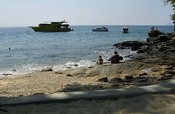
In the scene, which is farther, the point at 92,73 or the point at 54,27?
the point at 54,27

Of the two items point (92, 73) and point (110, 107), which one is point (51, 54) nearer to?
point (92, 73)

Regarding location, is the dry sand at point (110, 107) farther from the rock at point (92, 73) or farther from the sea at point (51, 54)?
the sea at point (51, 54)

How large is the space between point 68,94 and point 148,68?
11.1 meters

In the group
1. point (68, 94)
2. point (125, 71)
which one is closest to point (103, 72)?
point (125, 71)

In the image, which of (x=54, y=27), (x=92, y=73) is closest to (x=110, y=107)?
(x=92, y=73)

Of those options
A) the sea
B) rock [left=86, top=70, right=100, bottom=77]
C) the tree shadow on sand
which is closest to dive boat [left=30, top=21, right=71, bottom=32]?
the sea

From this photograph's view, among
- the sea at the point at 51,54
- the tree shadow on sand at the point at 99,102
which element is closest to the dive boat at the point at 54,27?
the sea at the point at 51,54

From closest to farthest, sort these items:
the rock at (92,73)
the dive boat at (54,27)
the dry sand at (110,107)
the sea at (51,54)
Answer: the dry sand at (110,107)
the rock at (92,73)
the sea at (51,54)
the dive boat at (54,27)

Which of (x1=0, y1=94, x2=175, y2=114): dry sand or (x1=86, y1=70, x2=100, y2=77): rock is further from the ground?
(x1=0, y1=94, x2=175, y2=114): dry sand

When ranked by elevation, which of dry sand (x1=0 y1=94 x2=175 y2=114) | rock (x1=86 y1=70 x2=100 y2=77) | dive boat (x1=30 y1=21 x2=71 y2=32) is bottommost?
dive boat (x1=30 y1=21 x2=71 y2=32)

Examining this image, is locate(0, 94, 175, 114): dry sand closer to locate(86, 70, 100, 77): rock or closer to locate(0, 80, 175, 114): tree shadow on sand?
locate(0, 80, 175, 114): tree shadow on sand

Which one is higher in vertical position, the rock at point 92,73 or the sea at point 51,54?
the rock at point 92,73

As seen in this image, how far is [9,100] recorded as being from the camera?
6941 mm

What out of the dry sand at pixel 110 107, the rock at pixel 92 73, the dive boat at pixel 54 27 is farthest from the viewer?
the dive boat at pixel 54 27
